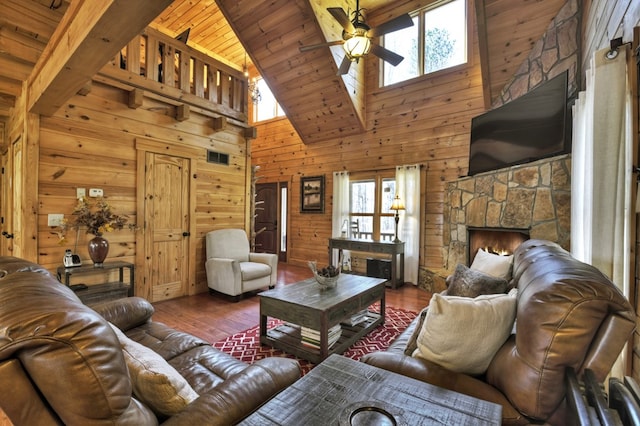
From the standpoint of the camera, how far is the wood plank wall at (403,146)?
190 inches

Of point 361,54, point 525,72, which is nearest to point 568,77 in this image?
point 525,72

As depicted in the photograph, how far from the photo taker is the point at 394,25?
10.1 ft

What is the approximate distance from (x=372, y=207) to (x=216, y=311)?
349 cm

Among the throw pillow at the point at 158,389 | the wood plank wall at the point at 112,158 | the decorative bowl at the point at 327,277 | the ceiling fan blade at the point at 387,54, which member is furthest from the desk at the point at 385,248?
the throw pillow at the point at 158,389

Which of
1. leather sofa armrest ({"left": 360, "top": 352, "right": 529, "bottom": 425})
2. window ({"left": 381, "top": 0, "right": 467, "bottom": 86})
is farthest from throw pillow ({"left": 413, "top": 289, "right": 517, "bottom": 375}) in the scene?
window ({"left": 381, "top": 0, "right": 467, "bottom": 86})

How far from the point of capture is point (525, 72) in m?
3.94

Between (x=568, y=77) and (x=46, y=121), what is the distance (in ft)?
18.5

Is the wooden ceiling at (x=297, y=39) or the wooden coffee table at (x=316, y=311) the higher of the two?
the wooden ceiling at (x=297, y=39)

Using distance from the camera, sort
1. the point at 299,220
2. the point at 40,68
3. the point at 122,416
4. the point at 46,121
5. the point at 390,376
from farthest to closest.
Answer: the point at 299,220 < the point at 46,121 < the point at 40,68 < the point at 390,376 < the point at 122,416

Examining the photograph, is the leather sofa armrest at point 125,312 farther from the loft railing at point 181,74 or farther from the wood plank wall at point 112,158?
the loft railing at point 181,74

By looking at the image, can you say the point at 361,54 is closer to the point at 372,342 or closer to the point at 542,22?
the point at 542,22

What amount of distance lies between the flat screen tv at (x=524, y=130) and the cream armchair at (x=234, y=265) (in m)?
3.40

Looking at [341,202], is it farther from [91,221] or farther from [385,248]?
[91,221]

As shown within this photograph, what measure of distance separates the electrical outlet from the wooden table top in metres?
2.40
